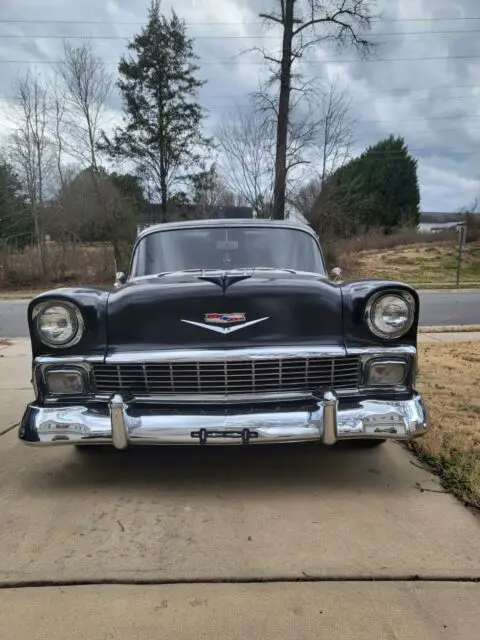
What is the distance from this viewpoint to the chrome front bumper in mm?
2865

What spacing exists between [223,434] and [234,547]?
57 cm

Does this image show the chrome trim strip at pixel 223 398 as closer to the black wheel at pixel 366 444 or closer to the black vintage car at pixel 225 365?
the black vintage car at pixel 225 365

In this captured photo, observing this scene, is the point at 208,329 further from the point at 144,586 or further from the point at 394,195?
the point at 394,195

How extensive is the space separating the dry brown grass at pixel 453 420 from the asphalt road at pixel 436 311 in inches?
175

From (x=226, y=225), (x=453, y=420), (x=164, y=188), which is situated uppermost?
(x=164, y=188)

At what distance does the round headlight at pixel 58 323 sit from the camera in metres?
3.04

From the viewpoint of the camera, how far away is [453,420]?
4.25 m

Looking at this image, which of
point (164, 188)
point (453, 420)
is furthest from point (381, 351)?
point (164, 188)

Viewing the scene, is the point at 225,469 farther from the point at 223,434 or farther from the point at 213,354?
the point at 213,354

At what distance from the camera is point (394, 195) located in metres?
43.7

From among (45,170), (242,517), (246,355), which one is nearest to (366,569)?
(242,517)

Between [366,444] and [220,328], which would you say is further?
[366,444]

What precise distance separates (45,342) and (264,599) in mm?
1790

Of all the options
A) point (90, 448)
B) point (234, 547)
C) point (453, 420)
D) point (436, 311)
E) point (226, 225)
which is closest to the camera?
point (234, 547)
